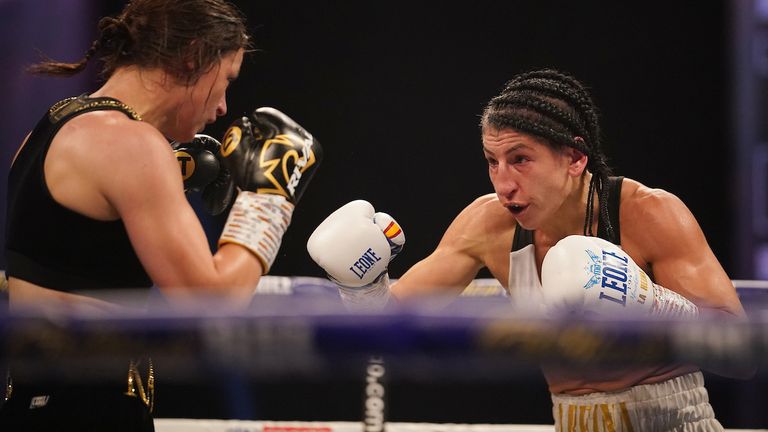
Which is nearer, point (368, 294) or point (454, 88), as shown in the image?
point (368, 294)

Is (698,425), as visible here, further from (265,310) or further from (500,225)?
(265,310)

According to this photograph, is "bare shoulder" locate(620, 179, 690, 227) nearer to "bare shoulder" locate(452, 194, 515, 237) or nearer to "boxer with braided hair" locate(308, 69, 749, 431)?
"boxer with braided hair" locate(308, 69, 749, 431)

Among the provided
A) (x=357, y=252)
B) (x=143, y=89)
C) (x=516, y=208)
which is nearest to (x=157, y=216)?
(x=143, y=89)

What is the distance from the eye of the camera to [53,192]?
49.1 inches

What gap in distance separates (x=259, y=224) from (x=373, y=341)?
27.1 inches

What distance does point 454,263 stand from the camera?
2051 mm

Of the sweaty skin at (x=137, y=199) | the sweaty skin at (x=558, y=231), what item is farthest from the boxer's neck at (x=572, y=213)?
the sweaty skin at (x=137, y=199)

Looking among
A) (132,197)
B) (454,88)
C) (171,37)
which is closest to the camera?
(132,197)

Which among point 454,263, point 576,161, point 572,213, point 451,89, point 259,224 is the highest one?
point 451,89

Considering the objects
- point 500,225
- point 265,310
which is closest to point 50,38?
point 500,225

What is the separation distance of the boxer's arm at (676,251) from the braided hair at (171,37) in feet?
3.09

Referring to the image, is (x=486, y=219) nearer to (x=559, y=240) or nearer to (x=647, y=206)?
(x=559, y=240)

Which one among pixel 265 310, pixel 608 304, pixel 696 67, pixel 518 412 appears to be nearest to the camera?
pixel 265 310

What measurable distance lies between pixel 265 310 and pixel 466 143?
2754mm
